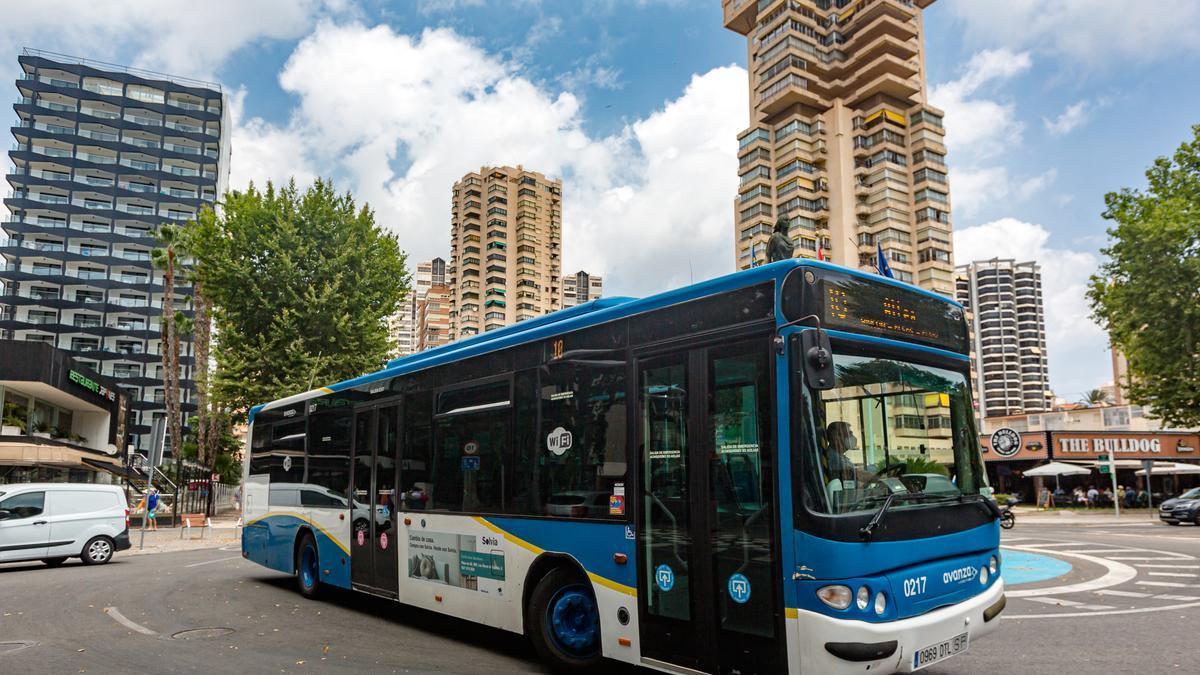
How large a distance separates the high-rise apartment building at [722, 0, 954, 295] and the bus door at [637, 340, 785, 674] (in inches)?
2794

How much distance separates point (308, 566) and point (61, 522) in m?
8.63

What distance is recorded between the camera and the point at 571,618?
6.98 m

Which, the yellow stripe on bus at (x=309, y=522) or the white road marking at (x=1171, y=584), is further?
the white road marking at (x=1171, y=584)

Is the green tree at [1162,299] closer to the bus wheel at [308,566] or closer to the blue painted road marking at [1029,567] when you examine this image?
the blue painted road marking at [1029,567]

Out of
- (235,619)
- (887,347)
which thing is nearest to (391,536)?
(235,619)

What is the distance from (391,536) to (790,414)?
584 centimetres

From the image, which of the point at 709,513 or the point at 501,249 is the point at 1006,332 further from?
the point at 709,513

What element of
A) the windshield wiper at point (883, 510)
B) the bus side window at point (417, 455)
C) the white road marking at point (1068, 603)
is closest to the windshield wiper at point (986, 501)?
the windshield wiper at point (883, 510)

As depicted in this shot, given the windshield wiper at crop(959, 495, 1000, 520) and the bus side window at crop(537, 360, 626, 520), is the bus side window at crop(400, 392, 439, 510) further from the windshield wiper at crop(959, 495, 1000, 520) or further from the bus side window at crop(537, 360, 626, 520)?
the windshield wiper at crop(959, 495, 1000, 520)

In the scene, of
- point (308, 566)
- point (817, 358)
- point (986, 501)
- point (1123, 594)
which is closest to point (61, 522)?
point (308, 566)

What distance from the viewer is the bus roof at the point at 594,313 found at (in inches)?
225

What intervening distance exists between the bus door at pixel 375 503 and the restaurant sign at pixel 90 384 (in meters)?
38.2

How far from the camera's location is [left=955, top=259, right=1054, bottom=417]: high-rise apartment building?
14825 cm

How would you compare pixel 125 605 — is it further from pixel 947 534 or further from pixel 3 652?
pixel 947 534
